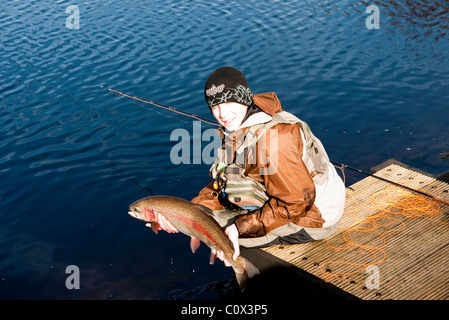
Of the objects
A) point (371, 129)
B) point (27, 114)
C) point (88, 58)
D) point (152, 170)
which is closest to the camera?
point (152, 170)

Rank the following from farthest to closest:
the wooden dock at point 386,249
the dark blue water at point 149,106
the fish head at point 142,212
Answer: the dark blue water at point 149,106
the fish head at point 142,212
the wooden dock at point 386,249

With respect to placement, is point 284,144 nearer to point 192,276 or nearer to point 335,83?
point 192,276

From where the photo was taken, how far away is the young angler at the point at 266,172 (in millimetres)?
4371

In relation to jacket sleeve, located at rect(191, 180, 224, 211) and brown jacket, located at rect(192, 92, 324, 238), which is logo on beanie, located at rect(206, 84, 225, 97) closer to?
brown jacket, located at rect(192, 92, 324, 238)

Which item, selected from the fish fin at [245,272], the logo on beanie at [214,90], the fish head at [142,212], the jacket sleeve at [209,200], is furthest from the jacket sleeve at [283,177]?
the fish head at [142,212]

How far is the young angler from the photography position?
14.3ft

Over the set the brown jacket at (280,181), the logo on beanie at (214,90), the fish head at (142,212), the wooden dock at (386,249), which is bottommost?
the wooden dock at (386,249)

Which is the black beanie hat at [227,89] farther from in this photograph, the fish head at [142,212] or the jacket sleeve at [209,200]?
the fish head at [142,212]

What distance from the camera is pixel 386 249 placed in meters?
5.49

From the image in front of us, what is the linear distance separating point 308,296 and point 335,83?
8.95 metres

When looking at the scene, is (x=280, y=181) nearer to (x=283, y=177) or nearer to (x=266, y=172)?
(x=283, y=177)

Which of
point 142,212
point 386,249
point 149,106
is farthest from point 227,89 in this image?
point 149,106

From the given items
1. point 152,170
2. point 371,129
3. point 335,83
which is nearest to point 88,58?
point 152,170

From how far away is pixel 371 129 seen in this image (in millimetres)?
11117
